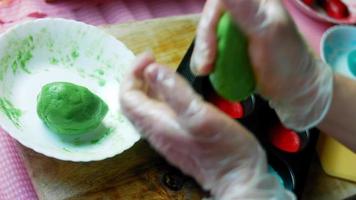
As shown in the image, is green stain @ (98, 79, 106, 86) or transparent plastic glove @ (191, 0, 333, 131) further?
green stain @ (98, 79, 106, 86)

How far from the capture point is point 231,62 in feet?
2.19

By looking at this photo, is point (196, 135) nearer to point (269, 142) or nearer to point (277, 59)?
point (277, 59)

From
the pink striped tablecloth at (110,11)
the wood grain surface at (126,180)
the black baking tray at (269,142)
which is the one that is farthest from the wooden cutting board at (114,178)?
the pink striped tablecloth at (110,11)

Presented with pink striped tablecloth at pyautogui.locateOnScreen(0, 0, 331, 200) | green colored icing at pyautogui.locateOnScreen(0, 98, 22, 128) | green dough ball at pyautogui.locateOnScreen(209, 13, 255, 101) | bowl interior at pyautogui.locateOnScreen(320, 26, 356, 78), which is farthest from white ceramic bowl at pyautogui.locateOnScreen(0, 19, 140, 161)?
bowl interior at pyautogui.locateOnScreen(320, 26, 356, 78)

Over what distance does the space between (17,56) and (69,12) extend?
7.9 inches

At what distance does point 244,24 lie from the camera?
0.66 metres

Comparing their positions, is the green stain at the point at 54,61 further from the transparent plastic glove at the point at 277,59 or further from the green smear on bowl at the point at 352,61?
the green smear on bowl at the point at 352,61

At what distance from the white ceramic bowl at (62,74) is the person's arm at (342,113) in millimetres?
297

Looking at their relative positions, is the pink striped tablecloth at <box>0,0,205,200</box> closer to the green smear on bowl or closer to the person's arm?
the green smear on bowl

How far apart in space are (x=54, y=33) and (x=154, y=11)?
276mm

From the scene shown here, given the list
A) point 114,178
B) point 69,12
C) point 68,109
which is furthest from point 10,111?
point 69,12

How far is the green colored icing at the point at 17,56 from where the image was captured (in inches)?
36.1

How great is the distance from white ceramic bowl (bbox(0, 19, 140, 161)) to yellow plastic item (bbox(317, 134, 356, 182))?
1.02 feet

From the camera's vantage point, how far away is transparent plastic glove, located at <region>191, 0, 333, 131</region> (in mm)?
658
